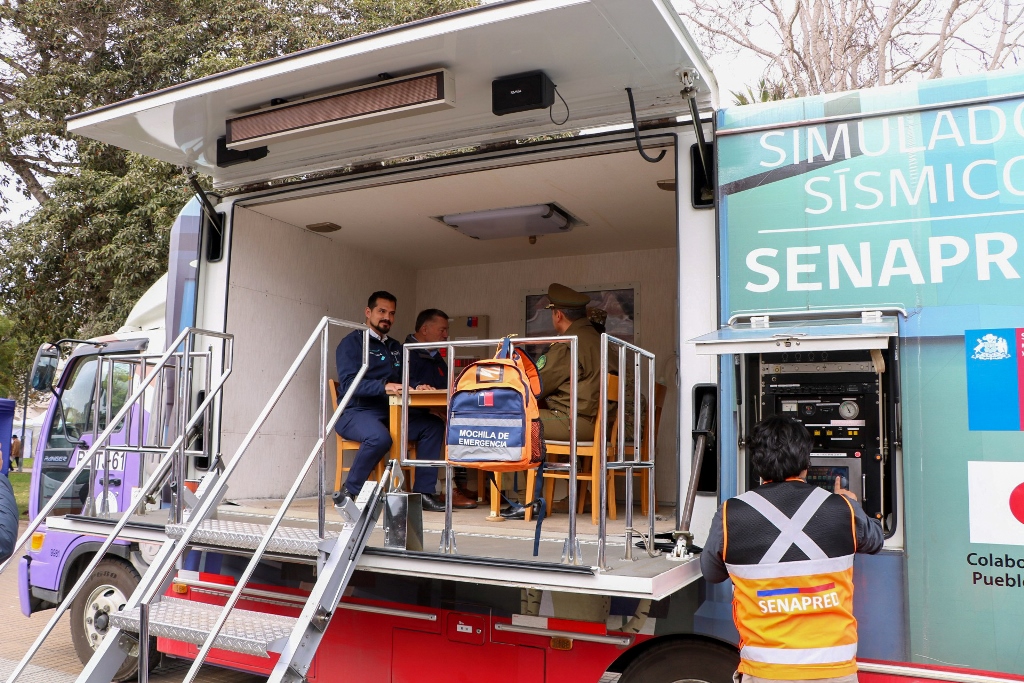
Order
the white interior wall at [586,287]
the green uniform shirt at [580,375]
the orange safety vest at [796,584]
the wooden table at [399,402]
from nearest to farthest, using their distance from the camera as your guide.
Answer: the orange safety vest at [796,584] < the green uniform shirt at [580,375] < the wooden table at [399,402] < the white interior wall at [586,287]

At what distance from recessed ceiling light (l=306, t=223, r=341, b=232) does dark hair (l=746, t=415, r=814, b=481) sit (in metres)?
3.68

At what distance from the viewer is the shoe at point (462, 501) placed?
5199 mm

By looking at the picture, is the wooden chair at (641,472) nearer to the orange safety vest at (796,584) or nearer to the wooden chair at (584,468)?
the wooden chair at (584,468)

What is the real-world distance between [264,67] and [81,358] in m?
3.34

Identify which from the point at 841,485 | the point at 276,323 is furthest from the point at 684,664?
the point at 276,323

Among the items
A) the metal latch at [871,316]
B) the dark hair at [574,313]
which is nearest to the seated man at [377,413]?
the dark hair at [574,313]

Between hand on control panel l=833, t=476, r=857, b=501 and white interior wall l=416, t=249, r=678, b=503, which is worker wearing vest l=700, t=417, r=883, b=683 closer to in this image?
hand on control panel l=833, t=476, r=857, b=501

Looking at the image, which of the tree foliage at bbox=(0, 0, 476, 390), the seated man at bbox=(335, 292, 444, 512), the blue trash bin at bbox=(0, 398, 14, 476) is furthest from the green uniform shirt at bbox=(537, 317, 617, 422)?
the tree foliage at bbox=(0, 0, 476, 390)

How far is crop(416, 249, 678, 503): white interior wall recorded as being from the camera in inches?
250

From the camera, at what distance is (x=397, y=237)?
235 inches

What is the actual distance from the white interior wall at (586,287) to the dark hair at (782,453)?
353 centimetres

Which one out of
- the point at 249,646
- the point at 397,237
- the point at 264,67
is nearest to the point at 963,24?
the point at 397,237

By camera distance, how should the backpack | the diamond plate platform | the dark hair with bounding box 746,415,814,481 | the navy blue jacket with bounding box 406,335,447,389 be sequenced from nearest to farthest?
the dark hair with bounding box 746,415,814,481, the backpack, the diamond plate platform, the navy blue jacket with bounding box 406,335,447,389

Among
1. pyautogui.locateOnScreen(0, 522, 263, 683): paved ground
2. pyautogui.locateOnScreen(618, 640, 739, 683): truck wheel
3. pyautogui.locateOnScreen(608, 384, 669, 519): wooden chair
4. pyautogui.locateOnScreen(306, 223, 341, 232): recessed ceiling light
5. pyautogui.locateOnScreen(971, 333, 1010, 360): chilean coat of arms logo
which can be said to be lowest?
pyautogui.locateOnScreen(0, 522, 263, 683): paved ground
